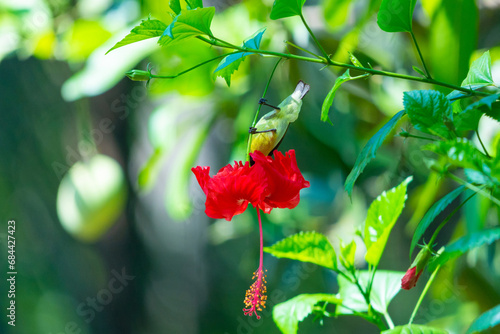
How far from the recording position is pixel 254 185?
0.35 metres

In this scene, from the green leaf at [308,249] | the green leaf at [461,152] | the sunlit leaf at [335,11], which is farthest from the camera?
the sunlit leaf at [335,11]

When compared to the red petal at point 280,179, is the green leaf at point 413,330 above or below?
below

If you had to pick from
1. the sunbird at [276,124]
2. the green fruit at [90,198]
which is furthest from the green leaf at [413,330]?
the green fruit at [90,198]

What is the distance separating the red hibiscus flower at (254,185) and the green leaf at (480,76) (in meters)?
0.13

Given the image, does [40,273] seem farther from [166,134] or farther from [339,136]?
[339,136]

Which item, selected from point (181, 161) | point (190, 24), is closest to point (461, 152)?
point (190, 24)

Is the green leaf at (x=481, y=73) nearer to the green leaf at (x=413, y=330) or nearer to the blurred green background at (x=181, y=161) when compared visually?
the green leaf at (x=413, y=330)

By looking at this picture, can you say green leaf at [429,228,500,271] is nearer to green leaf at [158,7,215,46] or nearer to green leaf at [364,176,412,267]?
green leaf at [364,176,412,267]

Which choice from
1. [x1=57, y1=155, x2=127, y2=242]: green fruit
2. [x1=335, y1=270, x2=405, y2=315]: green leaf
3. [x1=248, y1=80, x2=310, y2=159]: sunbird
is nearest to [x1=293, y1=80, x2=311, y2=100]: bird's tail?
[x1=248, y1=80, x2=310, y2=159]: sunbird

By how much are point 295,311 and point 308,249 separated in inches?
2.3

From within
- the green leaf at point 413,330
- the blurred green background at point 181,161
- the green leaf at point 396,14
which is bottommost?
the blurred green background at point 181,161

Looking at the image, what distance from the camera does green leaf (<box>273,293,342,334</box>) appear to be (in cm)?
44

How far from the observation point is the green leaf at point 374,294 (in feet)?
1.58

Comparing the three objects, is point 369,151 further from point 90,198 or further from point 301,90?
point 90,198
